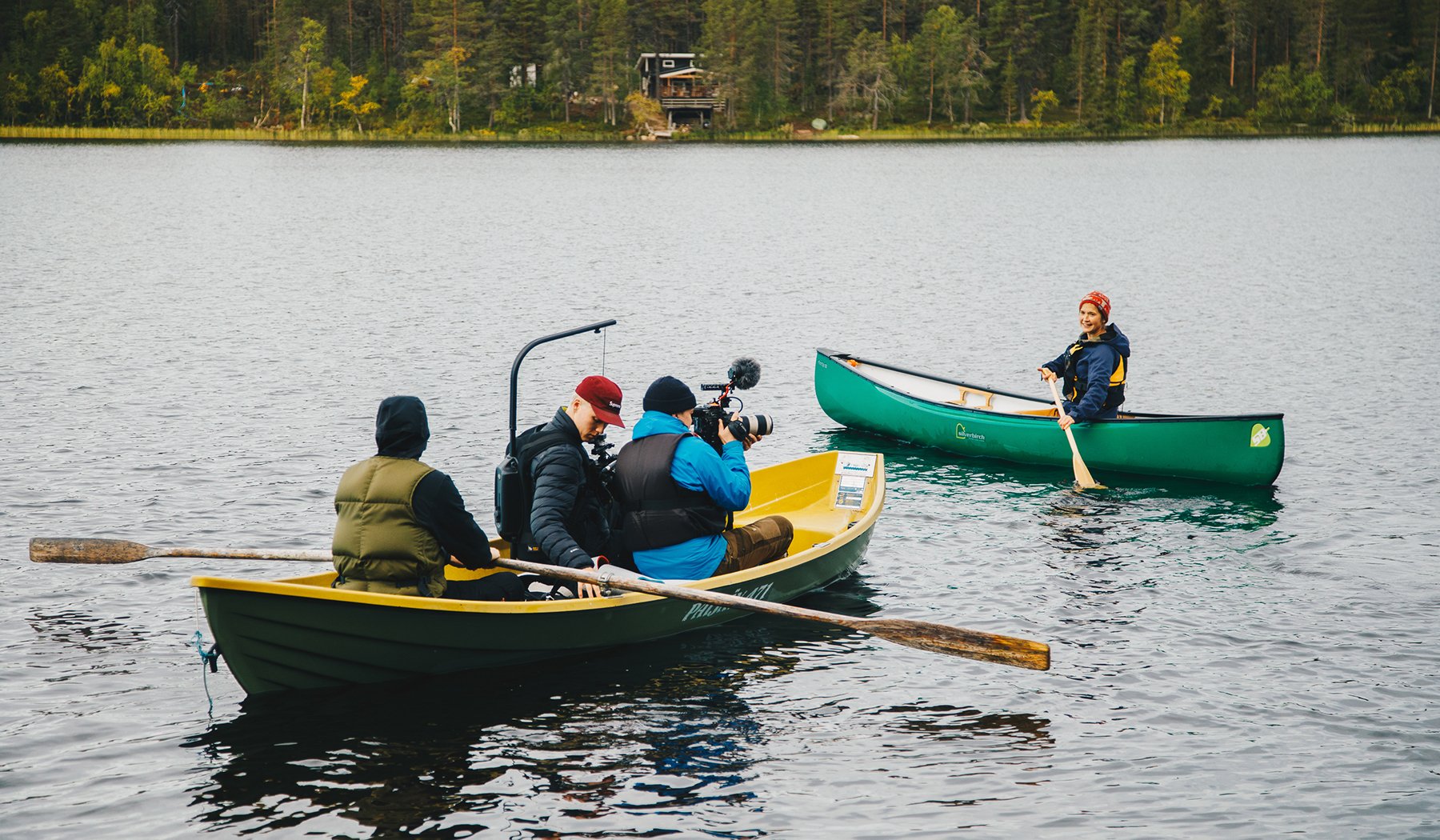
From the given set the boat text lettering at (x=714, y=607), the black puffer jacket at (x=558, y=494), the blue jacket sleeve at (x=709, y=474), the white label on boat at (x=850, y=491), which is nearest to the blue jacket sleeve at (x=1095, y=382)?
the white label on boat at (x=850, y=491)

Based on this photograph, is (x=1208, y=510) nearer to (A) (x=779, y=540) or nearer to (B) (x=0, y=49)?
(A) (x=779, y=540)

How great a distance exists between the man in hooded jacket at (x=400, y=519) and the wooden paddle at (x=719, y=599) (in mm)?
602

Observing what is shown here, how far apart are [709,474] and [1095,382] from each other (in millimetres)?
7190

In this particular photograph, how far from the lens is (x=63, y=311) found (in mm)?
29219

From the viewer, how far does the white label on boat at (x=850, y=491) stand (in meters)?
13.4

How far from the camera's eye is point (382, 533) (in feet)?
28.5

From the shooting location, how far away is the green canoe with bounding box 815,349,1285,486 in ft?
50.3

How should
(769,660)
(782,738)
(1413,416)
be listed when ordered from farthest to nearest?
(1413,416)
(769,660)
(782,738)

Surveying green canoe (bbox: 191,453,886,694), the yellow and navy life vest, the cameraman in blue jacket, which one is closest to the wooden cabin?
the yellow and navy life vest

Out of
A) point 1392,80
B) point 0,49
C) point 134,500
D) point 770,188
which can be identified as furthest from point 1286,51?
point 134,500

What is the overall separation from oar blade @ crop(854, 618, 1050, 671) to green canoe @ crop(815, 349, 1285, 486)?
23.9 ft

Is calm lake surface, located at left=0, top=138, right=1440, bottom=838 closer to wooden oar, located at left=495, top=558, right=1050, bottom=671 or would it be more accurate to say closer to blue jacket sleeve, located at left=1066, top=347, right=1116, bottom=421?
wooden oar, located at left=495, top=558, right=1050, bottom=671

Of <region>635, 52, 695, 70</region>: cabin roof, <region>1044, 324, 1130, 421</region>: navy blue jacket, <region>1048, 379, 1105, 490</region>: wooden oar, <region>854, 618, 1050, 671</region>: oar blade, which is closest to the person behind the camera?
<region>854, 618, 1050, 671</region>: oar blade

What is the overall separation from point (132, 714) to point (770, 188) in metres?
68.3
